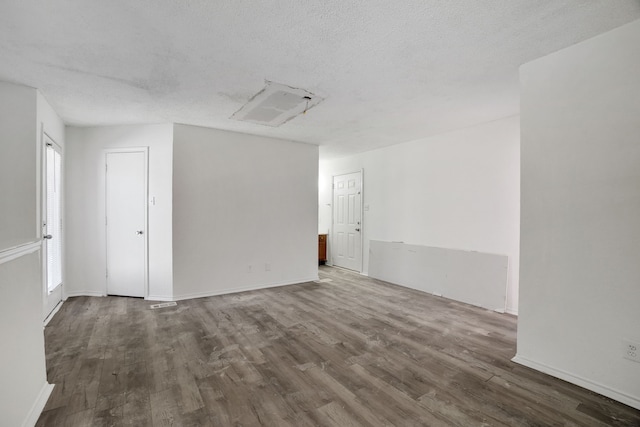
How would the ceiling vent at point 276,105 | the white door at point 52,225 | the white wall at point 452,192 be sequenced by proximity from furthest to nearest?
1. the white wall at point 452,192
2. the white door at point 52,225
3. the ceiling vent at point 276,105

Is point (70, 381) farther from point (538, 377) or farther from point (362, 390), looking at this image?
point (538, 377)

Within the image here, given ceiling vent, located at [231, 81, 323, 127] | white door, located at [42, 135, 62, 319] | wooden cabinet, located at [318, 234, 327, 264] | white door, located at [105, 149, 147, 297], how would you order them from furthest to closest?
wooden cabinet, located at [318, 234, 327, 264] → white door, located at [105, 149, 147, 297] → white door, located at [42, 135, 62, 319] → ceiling vent, located at [231, 81, 323, 127]

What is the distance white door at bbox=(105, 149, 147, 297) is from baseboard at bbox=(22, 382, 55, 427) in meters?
2.29

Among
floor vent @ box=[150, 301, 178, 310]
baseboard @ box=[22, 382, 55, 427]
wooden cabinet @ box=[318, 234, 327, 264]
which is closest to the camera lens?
baseboard @ box=[22, 382, 55, 427]

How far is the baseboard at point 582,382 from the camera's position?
1.93 m

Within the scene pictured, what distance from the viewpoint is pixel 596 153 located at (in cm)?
210

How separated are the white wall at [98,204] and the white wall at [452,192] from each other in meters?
3.63

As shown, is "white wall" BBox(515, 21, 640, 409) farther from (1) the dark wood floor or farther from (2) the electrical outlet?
(1) the dark wood floor

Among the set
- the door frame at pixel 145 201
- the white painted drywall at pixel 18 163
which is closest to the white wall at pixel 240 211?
the door frame at pixel 145 201

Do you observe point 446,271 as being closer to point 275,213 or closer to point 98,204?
point 275,213

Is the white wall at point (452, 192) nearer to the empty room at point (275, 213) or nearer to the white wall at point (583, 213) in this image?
the empty room at point (275, 213)

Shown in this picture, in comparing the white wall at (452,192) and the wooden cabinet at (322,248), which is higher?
the white wall at (452,192)

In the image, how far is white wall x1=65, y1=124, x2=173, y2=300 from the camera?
416 centimetres

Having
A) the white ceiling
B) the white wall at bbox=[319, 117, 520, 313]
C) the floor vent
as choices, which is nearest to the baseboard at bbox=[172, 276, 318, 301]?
the floor vent
